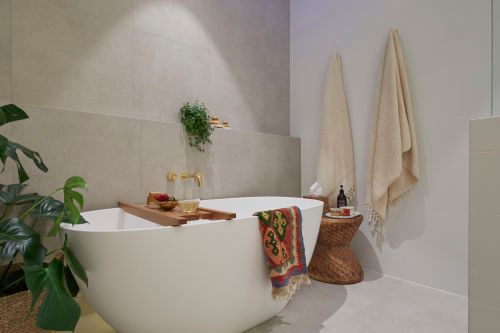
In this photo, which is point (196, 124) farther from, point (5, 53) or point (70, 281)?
point (70, 281)

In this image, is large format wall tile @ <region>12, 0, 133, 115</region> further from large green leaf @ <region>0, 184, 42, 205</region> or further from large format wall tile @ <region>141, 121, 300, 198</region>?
large green leaf @ <region>0, 184, 42, 205</region>

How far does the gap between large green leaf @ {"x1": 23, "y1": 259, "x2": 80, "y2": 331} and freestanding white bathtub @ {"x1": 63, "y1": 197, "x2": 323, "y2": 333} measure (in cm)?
21

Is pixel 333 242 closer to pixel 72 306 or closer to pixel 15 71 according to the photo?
pixel 72 306

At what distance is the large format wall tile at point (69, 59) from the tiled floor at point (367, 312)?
4.37 ft

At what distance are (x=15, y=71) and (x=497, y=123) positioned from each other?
217cm

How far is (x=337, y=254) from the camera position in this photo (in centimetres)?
232

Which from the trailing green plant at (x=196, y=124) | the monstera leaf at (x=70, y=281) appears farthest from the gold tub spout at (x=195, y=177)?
the monstera leaf at (x=70, y=281)

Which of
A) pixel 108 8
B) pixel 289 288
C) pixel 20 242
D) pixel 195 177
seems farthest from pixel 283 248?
pixel 108 8

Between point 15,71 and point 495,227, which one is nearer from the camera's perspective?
point 495,227

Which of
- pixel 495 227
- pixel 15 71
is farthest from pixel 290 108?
pixel 495 227

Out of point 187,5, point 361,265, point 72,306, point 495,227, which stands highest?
point 187,5

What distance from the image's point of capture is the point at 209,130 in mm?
2402

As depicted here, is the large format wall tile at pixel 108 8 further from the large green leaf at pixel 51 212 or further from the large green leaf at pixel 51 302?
the large green leaf at pixel 51 302

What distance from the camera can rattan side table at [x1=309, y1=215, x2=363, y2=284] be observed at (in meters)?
2.27
